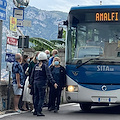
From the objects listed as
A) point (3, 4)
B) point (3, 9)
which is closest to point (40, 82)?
point (3, 9)

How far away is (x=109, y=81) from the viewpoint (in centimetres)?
1328

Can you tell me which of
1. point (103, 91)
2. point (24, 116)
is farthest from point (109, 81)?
→ point (24, 116)

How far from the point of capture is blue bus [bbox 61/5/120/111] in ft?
43.5

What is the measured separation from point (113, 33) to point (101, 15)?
64 centimetres

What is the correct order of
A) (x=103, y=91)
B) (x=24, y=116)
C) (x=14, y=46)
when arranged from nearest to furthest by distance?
(x=24, y=116) < (x=103, y=91) < (x=14, y=46)

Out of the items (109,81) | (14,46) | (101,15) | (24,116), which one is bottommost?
(24,116)

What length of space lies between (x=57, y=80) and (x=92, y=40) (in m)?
1.72

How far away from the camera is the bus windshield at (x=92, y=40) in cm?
1332

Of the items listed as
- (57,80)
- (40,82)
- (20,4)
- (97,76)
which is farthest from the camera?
(20,4)

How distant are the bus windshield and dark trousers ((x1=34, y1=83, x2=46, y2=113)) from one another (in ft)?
4.50

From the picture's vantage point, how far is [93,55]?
43.7 feet

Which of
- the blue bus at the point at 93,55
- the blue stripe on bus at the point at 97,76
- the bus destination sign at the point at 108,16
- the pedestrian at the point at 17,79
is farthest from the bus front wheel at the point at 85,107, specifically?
the bus destination sign at the point at 108,16

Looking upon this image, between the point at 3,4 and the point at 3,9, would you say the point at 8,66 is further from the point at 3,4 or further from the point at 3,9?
the point at 3,4

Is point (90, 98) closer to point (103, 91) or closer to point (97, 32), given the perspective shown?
point (103, 91)
